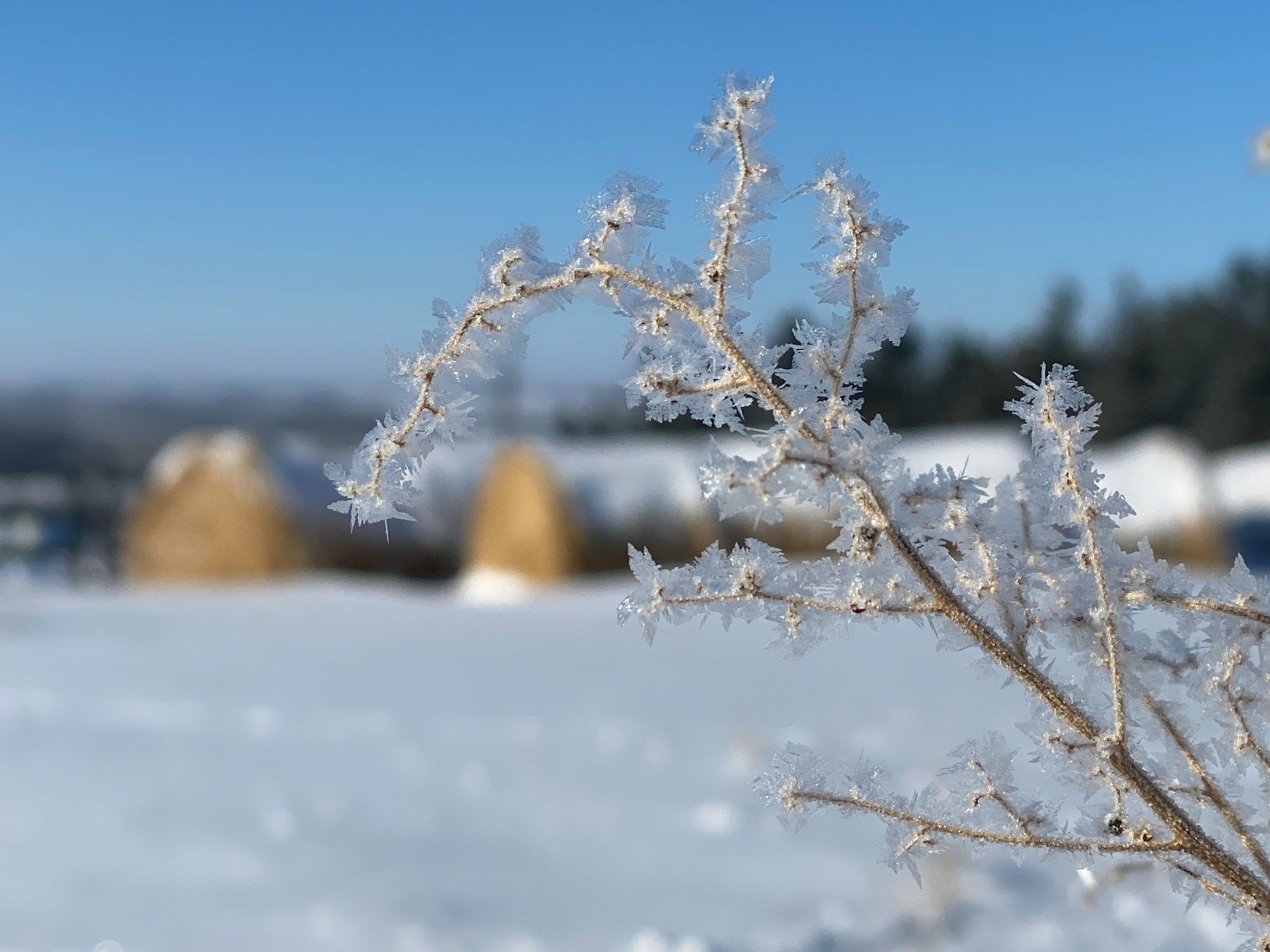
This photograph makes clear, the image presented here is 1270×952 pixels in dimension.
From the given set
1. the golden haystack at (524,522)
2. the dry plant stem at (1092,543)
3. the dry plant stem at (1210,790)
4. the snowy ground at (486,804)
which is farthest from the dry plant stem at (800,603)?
the golden haystack at (524,522)

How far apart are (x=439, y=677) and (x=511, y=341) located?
4.67 meters

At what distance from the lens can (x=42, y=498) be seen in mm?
24922

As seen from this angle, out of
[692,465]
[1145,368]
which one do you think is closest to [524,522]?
[692,465]

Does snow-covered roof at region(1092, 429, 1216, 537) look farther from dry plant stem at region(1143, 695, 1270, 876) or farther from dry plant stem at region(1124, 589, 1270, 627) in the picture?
dry plant stem at region(1124, 589, 1270, 627)

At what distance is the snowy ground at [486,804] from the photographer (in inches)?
103

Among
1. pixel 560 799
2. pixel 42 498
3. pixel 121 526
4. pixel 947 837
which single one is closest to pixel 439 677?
pixel 560 799

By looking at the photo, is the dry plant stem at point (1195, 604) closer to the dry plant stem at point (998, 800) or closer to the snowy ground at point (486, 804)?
the dry plant stem at point (998, 800)

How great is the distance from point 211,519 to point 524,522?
2.80 m

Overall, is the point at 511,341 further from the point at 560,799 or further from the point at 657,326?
the point at 560,799

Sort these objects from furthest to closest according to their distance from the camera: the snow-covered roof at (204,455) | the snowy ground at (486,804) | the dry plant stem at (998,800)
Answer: the snow-covered roof at (204,455) → the snowy ground at (486,804) → the dry plant stem at (998,800)

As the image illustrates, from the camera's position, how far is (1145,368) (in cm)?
2756

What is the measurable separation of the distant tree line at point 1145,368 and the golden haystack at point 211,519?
58.3ft

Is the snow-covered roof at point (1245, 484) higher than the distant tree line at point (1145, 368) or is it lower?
lower

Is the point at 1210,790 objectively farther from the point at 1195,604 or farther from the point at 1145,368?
the point at 1145,368
